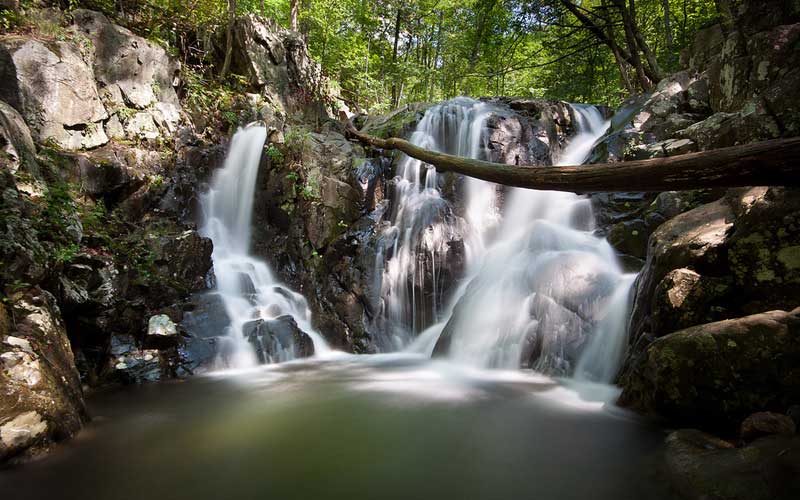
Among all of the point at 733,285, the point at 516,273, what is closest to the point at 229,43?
the point at 516,273

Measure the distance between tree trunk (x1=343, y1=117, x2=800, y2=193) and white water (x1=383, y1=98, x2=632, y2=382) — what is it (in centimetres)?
306

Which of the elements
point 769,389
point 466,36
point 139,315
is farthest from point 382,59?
point 769,389

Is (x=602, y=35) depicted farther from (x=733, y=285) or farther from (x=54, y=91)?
(x=54, y=91)

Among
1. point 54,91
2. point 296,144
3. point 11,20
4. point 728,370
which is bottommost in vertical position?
point 728,370

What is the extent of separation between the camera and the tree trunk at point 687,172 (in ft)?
7.48

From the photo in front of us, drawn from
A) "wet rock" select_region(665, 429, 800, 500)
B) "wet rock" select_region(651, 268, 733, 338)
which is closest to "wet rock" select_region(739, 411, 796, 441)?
"wet rock" select_region(665, 429, 800, 500)

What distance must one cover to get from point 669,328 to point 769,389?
1066mm

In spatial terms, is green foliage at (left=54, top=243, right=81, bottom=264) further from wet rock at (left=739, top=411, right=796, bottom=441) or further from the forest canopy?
the forest canopy

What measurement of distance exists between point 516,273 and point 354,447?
457cm

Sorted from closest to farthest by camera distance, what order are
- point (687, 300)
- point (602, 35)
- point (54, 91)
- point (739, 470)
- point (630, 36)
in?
point (739, 470)
point (687, 300)
point (54, 91)
point (630, 36)
point (602, 35)

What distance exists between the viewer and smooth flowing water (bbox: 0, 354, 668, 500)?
2814 millimetres

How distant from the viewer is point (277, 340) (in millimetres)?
7211

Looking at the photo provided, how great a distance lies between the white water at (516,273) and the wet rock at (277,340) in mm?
1910

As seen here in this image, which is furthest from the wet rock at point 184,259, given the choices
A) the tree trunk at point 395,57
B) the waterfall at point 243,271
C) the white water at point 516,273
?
the tree trunk at point 395,57
